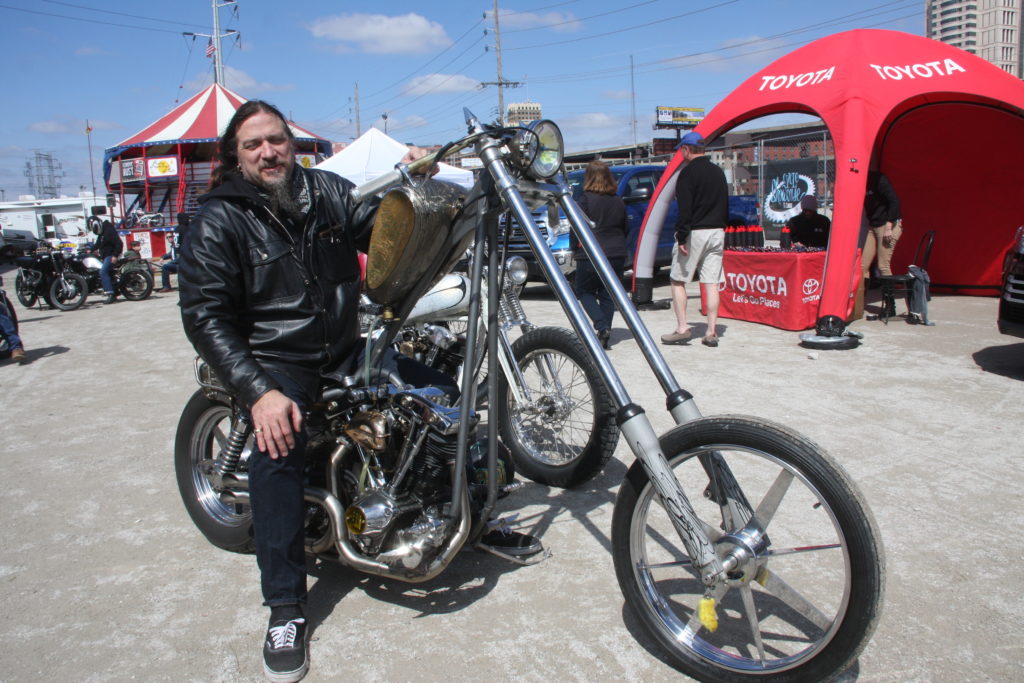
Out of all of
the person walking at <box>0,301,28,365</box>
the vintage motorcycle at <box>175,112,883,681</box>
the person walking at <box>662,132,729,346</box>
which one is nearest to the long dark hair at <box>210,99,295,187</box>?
the vintage motorcycle at <box>175,112,883,681</box>

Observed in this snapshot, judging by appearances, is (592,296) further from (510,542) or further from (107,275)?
(107,275)

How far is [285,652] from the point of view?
2383mm

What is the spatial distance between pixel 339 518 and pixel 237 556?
0.92 m

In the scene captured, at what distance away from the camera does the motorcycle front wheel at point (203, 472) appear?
328 cm

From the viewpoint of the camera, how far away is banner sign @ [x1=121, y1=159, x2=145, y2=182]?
2267cm

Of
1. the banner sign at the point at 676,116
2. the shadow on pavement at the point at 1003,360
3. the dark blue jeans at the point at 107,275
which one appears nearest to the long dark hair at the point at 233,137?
the shadow on pavement at the point at 1003,360

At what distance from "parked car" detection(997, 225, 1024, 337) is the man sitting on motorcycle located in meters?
4.89

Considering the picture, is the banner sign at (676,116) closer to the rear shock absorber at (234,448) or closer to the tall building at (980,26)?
the tall building at (980,26)

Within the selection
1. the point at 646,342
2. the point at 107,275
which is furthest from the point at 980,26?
the point at 646,342

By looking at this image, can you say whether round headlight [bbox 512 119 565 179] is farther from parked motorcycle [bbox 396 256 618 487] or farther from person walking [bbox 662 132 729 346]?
person walking [bbox 662 132 729 346]

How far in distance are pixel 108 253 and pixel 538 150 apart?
14206 millimetres

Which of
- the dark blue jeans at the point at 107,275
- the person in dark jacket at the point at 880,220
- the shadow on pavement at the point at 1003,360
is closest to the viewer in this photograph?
the shadow on pavement at the point at 1003,360

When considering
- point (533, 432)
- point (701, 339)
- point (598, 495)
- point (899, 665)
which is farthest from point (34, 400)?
point (899, 665)

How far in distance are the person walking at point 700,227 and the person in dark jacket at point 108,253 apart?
11509mm
